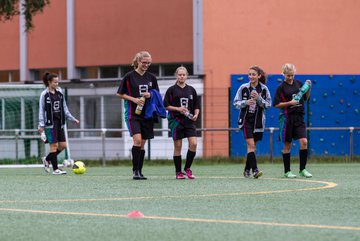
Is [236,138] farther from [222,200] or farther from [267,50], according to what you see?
[222,200]

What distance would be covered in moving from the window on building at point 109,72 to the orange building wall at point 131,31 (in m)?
0.45

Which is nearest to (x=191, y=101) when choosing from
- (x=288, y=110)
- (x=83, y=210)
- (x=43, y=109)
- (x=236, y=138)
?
(x=288, y=110)

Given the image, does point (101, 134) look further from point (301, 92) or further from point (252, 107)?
point (301, 92)

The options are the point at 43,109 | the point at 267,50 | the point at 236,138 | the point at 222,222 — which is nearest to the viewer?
the point at 222,222

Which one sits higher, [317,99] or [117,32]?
[117,32]

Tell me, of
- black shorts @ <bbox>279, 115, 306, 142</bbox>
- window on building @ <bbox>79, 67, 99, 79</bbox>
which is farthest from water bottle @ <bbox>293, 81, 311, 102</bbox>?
window on building @ <bbox>79, 67, 99, 79</bbox>

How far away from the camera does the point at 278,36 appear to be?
32.2 meters

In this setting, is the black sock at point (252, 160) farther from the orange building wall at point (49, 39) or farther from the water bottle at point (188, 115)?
the orange building wall at point (49, 39)

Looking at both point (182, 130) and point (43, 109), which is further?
point (43, 109)

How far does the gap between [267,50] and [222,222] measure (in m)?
24.5

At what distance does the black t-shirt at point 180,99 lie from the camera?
1504 centimetres

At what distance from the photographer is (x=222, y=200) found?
10234 millimetres

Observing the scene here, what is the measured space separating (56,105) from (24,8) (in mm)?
13857

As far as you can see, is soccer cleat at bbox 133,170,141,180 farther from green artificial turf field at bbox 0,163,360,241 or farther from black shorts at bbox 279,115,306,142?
black shorts at bbox 279,115,306,142
